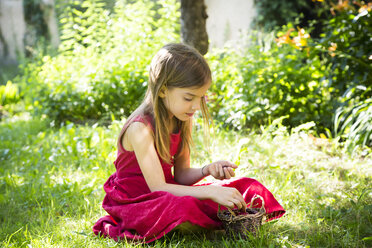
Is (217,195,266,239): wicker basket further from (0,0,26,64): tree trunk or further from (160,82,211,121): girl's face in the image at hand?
(0,0,26,64): tree trunk

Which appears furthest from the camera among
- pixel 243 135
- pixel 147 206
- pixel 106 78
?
pixel 106 78

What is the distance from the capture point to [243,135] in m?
3.81

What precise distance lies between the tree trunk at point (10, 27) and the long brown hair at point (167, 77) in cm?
1133

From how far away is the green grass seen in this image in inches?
78.0

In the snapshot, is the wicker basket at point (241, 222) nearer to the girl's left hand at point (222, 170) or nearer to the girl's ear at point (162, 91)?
the girl's left hand at point (222, 170)

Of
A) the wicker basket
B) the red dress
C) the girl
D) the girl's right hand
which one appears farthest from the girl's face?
the wicker basket

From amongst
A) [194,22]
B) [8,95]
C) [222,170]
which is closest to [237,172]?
[222,170]

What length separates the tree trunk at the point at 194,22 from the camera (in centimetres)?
396

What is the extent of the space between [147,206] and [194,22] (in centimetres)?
251

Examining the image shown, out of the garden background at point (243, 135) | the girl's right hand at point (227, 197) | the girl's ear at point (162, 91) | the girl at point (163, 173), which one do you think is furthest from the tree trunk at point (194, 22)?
the girl's right hand at point (227, 197)

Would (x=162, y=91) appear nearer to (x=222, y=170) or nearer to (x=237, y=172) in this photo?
(x=222, y=170)

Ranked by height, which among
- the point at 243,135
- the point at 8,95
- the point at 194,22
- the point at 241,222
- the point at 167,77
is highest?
the point at 194,22

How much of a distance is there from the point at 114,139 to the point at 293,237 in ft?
7.28

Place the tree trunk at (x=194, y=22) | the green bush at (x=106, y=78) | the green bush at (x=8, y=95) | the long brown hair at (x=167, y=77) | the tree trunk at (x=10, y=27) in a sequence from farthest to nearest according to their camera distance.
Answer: the tree trunk at (x=10, y=27) < the green bush at (x=8, y=95) < the green bush at (x=106, y=78) < the tree trunk at (x=194, y=22) < the long brown hair at (x=167, y=77)
